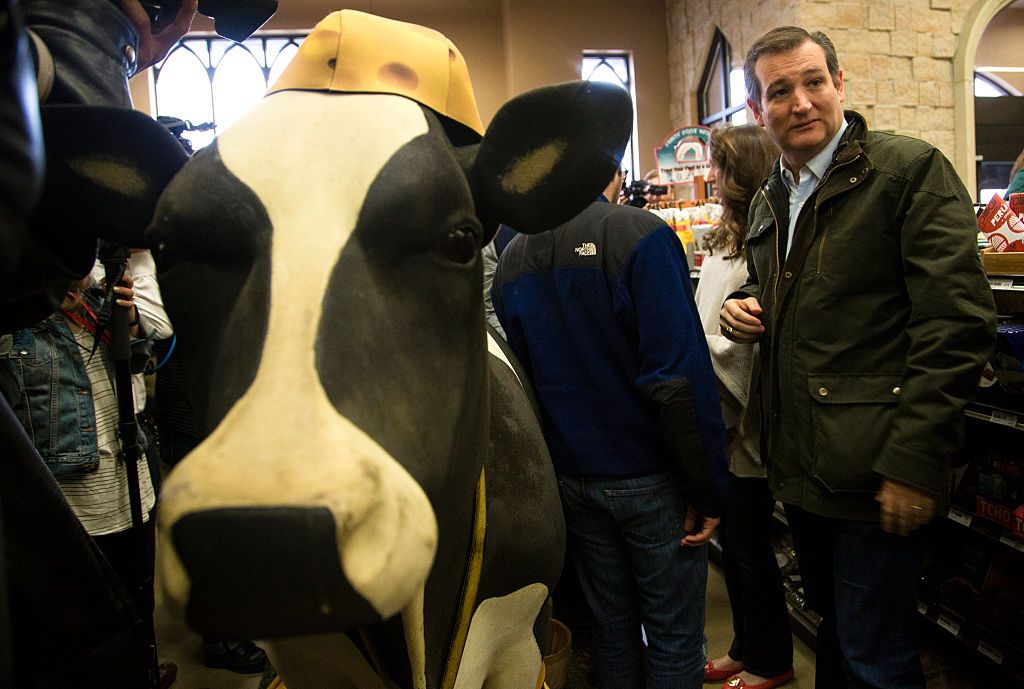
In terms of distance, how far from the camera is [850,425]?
5.66 feet

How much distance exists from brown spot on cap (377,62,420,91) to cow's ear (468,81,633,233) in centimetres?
14

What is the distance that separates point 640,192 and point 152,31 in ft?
11.7

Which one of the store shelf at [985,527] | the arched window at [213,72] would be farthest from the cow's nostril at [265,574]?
the arched window at [213,72]

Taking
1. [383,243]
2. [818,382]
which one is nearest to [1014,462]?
[818,382]

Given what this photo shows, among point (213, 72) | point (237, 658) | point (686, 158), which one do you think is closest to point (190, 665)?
point (237, 658)

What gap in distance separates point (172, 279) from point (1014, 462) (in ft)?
8.32

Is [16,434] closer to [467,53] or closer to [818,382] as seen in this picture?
[818,382]

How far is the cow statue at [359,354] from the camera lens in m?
0.68

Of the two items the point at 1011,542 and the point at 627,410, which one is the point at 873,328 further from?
the point at 1011,542

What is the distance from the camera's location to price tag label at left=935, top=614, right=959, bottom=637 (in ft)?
8.05

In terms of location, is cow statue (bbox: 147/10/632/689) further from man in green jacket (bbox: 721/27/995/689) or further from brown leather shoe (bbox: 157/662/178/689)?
brown leather shoe (bbox: 157/662/178/689)

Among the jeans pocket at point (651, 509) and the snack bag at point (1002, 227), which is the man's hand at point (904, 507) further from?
the snack bag at point (1002, 227)

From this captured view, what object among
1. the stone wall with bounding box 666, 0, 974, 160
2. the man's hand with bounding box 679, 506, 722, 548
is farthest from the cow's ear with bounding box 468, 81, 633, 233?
the stone wall with bounding box 666, 0, 974, 160

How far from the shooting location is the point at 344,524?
666mm
